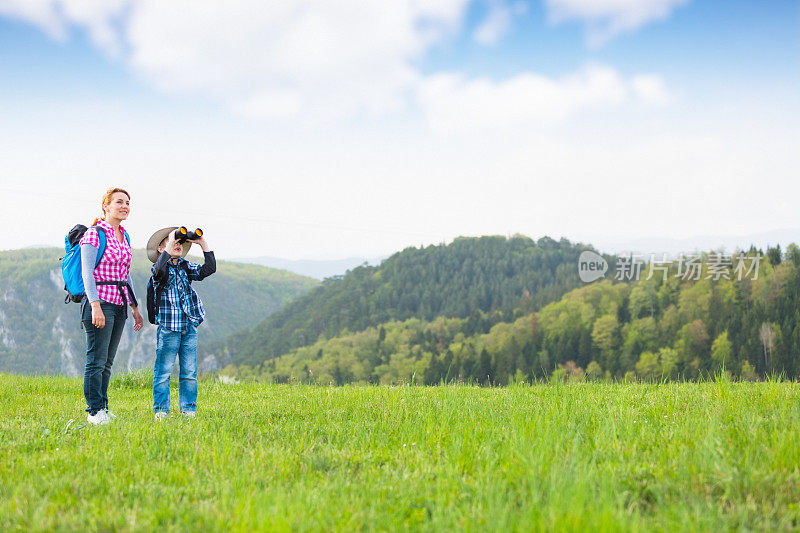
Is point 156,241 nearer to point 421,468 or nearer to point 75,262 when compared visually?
point 75,262

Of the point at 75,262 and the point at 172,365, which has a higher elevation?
the point at 75,262

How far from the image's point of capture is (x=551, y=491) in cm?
360

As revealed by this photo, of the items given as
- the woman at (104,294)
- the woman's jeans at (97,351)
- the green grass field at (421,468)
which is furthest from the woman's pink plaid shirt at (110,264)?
the green grass field at (421,468)

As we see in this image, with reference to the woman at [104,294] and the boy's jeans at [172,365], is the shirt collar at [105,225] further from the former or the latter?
the boy's jeans at [172,365]

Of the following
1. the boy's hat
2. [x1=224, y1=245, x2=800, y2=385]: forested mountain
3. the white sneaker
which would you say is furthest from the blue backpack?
[x1=224, y1=245, x2=800, y2=385]: forested mountain

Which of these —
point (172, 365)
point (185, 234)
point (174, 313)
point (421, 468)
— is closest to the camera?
point (421, 468)

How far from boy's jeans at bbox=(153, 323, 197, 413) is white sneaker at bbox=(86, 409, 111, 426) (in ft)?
1.85

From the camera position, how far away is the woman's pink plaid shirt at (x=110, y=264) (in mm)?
6504

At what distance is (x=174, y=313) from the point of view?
6809 millimetres

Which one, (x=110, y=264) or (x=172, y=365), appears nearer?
(x=110, y=264)

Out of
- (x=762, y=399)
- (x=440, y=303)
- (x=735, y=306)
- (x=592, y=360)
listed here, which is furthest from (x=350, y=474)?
(x=440, y=303)

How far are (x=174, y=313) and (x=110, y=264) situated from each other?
38.2 inches

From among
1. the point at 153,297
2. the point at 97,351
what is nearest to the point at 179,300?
the point at 153,297

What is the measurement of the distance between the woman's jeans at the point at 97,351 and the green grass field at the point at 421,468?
14.8 inches
